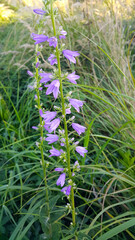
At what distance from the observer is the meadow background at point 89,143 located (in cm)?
175

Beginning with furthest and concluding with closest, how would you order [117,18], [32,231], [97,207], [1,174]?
A: 1. [117,18]
2. [1,174]
3. [97,207]
4. [32,231]

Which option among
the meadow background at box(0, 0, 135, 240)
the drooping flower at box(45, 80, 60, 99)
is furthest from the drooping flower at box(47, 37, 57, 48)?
the meadow background at box(0, 0, 135, 240)

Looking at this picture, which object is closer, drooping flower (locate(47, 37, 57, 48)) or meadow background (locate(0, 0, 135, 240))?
drooping flower (locate(47, 37, 57, 48))

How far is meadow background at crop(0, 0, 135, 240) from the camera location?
1.75m

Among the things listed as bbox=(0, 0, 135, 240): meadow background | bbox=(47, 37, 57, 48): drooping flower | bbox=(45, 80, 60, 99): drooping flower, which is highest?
bbox=(47, 37, 57, 48): drooping flower

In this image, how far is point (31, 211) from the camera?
68.2 inches

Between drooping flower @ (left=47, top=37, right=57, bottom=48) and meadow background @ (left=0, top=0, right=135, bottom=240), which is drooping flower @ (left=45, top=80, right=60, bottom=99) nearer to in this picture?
drooping flower @ (left=47, top=37, right=57, bottom=48)

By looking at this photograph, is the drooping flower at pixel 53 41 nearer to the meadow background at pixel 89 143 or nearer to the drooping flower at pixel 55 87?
the drooping flower at pixel 55 87

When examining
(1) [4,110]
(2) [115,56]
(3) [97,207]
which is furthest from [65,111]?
(2) [115,56]

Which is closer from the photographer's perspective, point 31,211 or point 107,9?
point 31,211

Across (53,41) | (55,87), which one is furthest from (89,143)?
(53,41)

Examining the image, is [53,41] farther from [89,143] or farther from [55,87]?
[89,143]

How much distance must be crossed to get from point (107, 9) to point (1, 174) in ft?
11.4

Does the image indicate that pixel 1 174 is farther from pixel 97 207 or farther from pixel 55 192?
pixel 97 207
